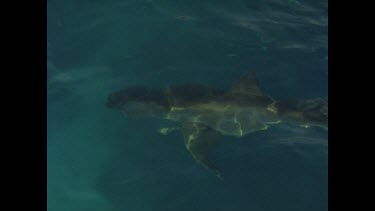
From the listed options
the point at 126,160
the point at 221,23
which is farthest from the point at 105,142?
the point at 221,23

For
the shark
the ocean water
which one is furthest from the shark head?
the ocean water

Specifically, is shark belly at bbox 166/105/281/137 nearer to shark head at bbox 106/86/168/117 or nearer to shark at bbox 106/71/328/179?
shark at bbox 106/71/328/179

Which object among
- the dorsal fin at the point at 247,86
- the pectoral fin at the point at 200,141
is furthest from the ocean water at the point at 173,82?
the dorsal fin at the point at 247,86

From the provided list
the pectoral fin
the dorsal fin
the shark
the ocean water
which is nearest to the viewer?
the ocean water

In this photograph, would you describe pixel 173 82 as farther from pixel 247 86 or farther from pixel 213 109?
pixel 247 86

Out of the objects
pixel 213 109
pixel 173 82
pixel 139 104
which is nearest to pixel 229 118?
pixel 213 109
